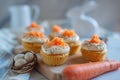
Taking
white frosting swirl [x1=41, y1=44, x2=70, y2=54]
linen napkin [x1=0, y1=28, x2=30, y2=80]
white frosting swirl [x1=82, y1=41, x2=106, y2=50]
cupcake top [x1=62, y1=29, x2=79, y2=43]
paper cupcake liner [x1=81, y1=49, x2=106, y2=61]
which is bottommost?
linen napkin [x1=0, y1=28, x2=30, y2=80]

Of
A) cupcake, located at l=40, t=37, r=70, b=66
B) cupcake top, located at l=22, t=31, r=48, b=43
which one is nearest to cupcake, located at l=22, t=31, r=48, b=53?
cupcake top, located at l=22, t=31, r=48, b=43

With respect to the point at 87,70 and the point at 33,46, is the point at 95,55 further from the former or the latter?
the point at 33,46

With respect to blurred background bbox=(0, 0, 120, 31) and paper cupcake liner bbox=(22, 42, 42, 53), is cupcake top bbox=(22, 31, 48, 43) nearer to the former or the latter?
paper cupcake liner bbox=(22, 42, 42, 53)

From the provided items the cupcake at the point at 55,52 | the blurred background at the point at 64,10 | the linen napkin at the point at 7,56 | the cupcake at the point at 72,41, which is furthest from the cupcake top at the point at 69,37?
the blurred background at the point at 64,10

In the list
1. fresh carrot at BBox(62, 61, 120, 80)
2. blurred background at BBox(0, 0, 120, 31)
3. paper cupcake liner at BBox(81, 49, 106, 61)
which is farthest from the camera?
blurred background at BBox(0, 0, 120, 31)

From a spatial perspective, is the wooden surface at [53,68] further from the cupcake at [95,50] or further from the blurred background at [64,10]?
the blurred background at [64,10]

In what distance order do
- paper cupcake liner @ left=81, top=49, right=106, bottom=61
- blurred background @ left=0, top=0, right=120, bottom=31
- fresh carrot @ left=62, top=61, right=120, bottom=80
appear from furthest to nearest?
blurred background @ left=0, top=0, right=120, bottom=31
paper cupcake liner @ left=81, top=49, right=106, bottom=61
fresh carrot @ left=62, top=61, right=120, bottom=80

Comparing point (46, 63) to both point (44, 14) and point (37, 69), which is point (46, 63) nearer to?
point (37, 69)
